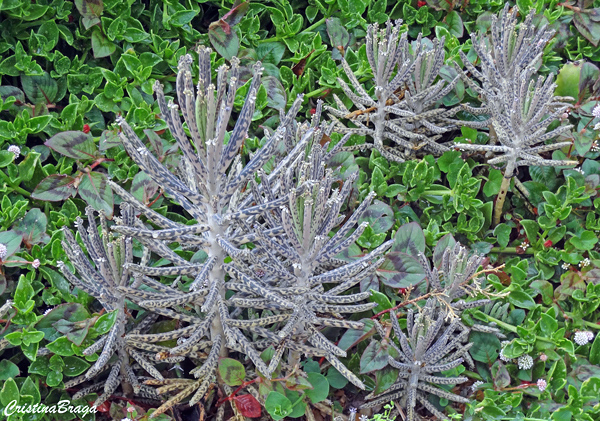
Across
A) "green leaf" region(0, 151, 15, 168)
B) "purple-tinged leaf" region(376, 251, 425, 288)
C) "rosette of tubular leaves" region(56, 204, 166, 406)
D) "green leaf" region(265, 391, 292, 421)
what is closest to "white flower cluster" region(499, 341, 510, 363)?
"purple-tinged leaf" region(376, 251, 425, 288)

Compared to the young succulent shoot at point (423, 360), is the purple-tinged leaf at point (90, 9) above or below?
above

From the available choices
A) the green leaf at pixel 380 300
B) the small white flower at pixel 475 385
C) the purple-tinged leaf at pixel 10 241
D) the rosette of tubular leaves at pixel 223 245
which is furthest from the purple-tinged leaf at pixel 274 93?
the small white flower at pixel 475 385

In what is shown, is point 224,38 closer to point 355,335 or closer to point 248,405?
point 355,335

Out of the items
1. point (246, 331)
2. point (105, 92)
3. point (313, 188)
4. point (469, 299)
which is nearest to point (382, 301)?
point (469, 299)

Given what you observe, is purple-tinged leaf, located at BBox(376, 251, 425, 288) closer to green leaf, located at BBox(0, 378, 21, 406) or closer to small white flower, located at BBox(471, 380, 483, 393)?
small white flower, located at BBox(471, 380, 483, 393)

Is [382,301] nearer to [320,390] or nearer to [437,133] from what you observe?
[320,390]

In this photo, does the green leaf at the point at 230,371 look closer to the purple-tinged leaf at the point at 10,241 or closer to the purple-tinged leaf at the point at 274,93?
the purple-tinged leaf at the point at 10,241
